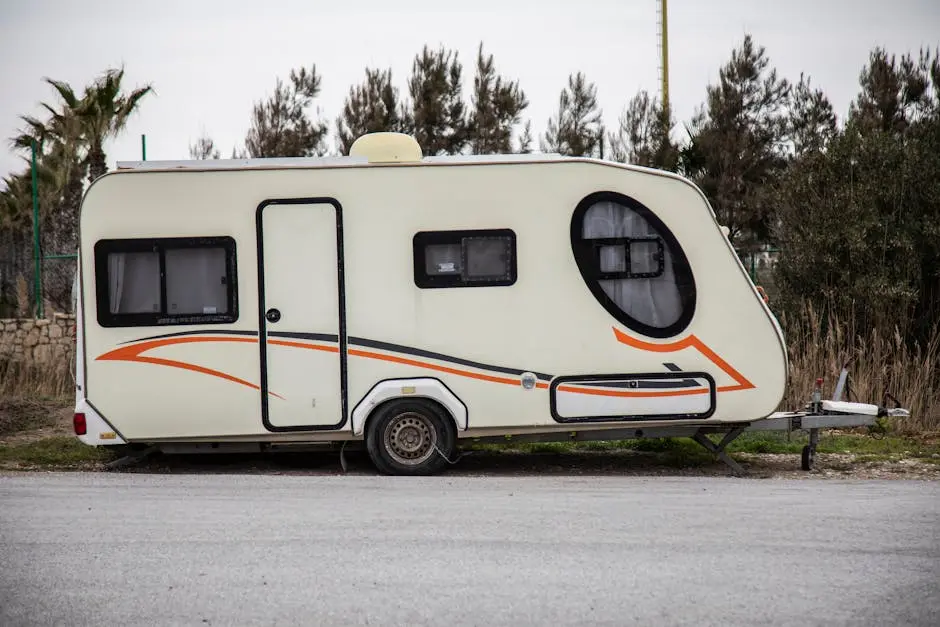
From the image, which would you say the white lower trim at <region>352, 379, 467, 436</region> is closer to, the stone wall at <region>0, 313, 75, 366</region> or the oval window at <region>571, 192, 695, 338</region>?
the oval window at <region>571, 192, 695, 338</region>

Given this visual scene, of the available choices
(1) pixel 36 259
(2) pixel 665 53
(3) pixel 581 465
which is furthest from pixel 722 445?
(2) pixel 665 53

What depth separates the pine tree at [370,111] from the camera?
20562 mm

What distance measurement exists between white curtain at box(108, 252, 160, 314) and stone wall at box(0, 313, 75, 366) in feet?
24.0

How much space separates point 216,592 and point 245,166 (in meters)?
4.86

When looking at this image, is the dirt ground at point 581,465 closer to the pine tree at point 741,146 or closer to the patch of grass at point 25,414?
the patch of grass at point 25,414

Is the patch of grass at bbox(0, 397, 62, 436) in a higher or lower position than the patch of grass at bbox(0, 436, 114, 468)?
higher

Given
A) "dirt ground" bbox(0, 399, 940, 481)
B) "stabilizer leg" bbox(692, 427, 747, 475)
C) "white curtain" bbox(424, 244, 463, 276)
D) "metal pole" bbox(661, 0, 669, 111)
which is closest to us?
"white curtain" bbox(424, 244, 463, 276)

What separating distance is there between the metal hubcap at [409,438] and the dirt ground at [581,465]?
0.49 metres

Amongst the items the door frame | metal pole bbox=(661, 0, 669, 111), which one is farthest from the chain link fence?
metal pole bbox=(661, 0, 669, 111)

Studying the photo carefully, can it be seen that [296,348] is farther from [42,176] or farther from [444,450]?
[42,176]

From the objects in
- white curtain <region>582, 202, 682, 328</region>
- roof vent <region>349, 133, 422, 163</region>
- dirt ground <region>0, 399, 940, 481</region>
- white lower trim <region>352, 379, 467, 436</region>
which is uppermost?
roof vent <region>349, 133, 422, 163</region>

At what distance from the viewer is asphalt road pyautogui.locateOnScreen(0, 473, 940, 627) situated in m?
4.83

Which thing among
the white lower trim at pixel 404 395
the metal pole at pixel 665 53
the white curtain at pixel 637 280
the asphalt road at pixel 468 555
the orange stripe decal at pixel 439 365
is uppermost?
the metal pole at pixel 665 53

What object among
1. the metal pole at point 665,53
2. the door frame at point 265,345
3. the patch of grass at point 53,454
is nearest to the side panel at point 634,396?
the door frame at point 265,345
